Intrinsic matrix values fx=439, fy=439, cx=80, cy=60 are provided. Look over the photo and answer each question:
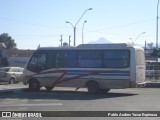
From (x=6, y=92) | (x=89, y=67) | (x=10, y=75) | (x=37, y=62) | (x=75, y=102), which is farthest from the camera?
(x=10, y=75)

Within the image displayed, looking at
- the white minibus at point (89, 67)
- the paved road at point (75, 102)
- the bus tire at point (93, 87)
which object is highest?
the white minibus at point (89, 67)

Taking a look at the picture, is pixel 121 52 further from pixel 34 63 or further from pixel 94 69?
pixel 34 63

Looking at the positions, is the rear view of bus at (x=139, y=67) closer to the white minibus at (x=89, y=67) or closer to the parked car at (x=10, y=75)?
the white minibus at (x=89, y=67)

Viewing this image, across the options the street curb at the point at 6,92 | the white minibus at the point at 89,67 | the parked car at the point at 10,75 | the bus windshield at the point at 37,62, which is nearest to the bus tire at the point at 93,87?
the white minibus at the point at 89,67

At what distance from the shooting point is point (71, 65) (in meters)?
26.7

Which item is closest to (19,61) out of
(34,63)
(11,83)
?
(11,83)

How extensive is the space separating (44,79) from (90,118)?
13.8 m

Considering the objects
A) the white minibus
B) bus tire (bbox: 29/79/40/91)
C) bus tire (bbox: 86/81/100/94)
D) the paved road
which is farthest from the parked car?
bus tire (bbox: 86/81/100/94)

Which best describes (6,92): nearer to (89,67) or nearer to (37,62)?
(37,62)

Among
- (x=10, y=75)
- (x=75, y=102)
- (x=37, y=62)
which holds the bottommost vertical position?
(x=75, y=102)

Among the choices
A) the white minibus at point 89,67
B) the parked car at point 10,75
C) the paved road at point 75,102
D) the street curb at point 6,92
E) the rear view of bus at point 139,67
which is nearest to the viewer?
the paved road at point 75,102

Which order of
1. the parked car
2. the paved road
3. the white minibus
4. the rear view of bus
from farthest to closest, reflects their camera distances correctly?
the parked car → the rear view of bus → the white minibus → the paved road

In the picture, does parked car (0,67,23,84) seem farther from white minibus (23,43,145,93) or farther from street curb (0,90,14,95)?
street curb (0,90,14,95)

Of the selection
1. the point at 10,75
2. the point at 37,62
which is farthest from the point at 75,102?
the point at 10,75
